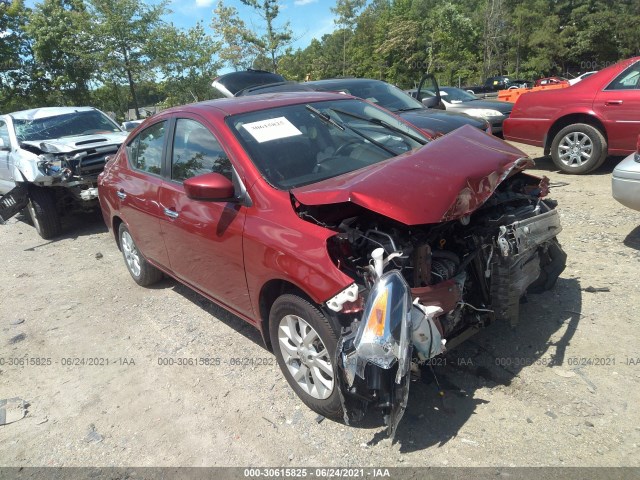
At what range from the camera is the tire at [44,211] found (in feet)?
24.1

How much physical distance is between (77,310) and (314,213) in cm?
327

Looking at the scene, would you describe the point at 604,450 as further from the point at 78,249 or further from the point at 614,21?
the point at 614,21

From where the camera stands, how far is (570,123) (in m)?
7.29

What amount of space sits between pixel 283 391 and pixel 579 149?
20.6 ft

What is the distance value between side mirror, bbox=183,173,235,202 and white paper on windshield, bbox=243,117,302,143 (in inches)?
17.8

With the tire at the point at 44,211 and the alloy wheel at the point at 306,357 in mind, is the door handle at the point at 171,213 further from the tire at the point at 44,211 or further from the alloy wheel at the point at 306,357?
the tire at the point at 44,211

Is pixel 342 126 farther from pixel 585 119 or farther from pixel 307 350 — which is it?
pixel 585 119

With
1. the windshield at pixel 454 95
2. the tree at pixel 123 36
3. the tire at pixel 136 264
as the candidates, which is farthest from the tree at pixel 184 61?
the tire at pixel 136 264

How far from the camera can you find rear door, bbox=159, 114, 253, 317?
10.4 feet

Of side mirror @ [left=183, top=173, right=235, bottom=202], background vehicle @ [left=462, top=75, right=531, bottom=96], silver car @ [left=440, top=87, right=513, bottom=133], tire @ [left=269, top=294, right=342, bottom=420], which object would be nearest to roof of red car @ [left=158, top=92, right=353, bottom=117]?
side mirror @ [left=183, top=173, right=235, bottom=202]

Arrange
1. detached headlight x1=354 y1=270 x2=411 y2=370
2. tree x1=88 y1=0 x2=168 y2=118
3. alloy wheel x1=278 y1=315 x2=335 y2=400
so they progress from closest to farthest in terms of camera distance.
Answer: detached headlight x1=354 y1=270 x2=411 y2=370 < alloy wheel x1=278 y1=315 x2=335 y2=400 < tree x1=88 y1=0 x2=168 y2=118

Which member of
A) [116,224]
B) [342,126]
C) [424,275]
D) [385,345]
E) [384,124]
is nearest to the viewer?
[385,345]

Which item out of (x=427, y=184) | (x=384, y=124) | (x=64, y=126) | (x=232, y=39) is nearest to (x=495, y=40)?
(x=232, y=39)

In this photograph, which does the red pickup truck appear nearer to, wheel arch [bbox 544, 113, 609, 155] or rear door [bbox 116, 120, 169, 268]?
wheel arch [bbox 544, 113, 609, 155]
